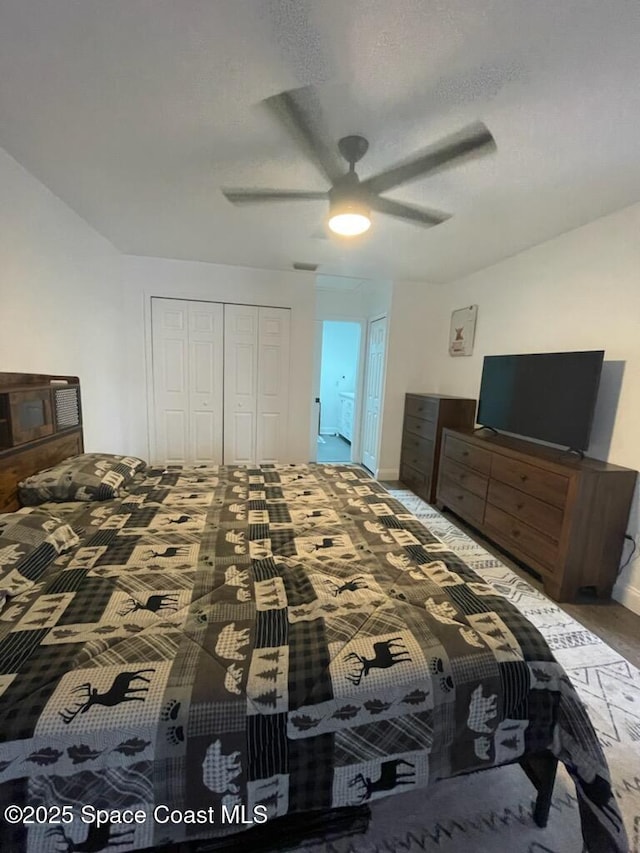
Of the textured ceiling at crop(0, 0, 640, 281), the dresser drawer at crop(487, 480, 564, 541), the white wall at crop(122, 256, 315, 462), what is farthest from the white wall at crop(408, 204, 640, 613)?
the white wall at crop(122, 256, 315, 462)

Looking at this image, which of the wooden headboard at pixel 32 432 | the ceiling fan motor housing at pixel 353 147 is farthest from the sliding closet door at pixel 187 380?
the ceiling fan motor housing at pixel 353 147

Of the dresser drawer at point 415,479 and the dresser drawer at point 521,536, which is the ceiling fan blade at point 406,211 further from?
the dresser drawer at point 415,479

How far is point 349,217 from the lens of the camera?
1.74 m

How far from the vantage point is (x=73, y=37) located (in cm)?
122

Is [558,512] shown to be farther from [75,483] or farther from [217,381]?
[217,381]

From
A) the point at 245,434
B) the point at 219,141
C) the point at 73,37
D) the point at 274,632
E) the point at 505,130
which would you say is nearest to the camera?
the point at 274,632

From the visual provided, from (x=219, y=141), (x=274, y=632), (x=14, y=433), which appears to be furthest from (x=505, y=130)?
(x=14, y=433)

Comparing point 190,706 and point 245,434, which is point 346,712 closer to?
point 190,706

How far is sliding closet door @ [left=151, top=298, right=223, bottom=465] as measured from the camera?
156 inches

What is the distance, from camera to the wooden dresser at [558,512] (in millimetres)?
2131

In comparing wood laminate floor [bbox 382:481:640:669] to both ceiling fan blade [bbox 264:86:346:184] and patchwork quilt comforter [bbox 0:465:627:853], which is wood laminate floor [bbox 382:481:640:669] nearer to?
patchwork quilt comforter [bbox 0:465:627:853]

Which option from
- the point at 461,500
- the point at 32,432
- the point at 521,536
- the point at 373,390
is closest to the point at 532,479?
the point at 521,536

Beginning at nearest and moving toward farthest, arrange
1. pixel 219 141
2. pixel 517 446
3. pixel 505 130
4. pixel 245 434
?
pixel 505 130
pixel 219 141
pixel 517 446
pixel 245 434

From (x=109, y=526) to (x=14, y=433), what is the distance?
2.42ft
